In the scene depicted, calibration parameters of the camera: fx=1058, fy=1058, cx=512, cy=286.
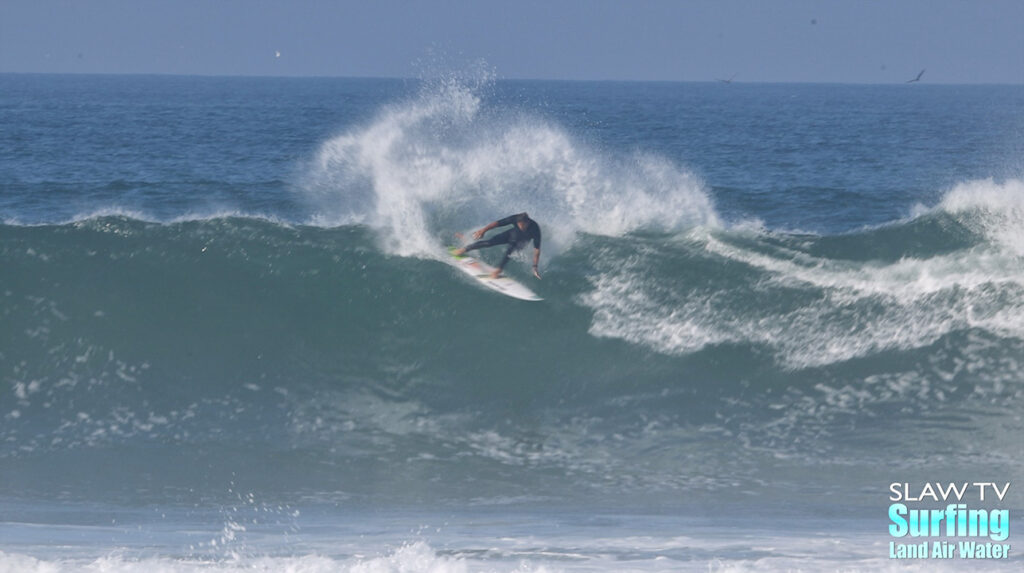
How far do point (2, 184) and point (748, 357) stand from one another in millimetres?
20495

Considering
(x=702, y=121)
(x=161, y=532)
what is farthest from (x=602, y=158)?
(x=702, y=121)

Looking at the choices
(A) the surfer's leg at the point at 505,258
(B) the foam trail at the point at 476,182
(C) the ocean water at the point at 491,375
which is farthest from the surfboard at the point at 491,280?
(B) the foam trail at the point at 476,182

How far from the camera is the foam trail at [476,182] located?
49.1 ft

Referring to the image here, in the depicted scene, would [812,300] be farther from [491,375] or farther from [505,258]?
[491,375]

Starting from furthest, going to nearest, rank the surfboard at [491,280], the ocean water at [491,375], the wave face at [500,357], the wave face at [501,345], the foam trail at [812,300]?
the surfboard at [491,280] → the foam trail at [812,300] → the wave face at [500,357] → the wave face at [501,345] → the ocean water at [491,375]

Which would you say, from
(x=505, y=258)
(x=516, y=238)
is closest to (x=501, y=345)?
(x=505, y=258)

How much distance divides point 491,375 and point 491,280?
1753 millimetres

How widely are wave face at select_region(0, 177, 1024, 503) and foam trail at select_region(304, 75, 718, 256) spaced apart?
59cm

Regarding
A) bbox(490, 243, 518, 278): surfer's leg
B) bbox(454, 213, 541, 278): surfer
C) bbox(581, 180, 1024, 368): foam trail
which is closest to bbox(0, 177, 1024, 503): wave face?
bbox(581, 180, 1024, 368): foam trail

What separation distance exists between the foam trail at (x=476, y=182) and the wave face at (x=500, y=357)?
59cm

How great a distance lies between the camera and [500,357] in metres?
12.0

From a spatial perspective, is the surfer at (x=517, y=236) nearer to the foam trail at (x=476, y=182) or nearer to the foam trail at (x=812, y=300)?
the foam trail at (x=812, y=300)

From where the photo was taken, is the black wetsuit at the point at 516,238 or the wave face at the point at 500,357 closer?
the wave face at the point at 500,357

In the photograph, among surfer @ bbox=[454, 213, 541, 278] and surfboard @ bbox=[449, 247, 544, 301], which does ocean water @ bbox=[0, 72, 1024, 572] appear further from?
surfer @ bbox=[454, 213, 541, 278]
